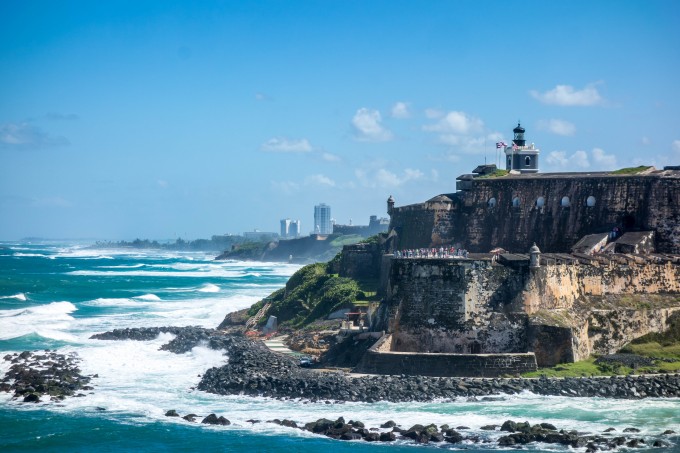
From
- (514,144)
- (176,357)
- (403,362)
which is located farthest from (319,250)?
(403,362)

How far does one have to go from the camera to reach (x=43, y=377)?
40625 millimetres

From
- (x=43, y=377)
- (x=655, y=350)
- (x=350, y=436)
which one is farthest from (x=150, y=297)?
(x=350, y=436)

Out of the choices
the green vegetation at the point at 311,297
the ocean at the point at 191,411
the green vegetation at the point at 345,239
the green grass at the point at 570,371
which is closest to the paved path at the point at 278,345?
the green vegetation at the point at 311,297

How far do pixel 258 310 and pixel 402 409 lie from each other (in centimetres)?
2766

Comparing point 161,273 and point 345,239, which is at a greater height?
point 345,239

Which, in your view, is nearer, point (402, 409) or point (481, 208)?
point (402, 409)

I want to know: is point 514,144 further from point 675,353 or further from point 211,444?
point 211,444

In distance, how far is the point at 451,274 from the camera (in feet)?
128

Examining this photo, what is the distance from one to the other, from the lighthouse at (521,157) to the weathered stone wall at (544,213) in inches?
279

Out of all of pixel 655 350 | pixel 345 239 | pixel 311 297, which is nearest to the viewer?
pixel 655 350

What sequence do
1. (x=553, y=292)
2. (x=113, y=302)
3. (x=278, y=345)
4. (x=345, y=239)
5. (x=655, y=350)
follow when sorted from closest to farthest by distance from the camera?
(x=655, y=350)
(x=553, y=292)
(x=278, y=345)
(x=113, y=302)
(x=345, y=239)

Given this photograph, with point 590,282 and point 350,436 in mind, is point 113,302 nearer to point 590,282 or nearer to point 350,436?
point 590,282

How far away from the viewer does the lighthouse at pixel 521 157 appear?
62844 millimetres

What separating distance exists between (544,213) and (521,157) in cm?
1091
